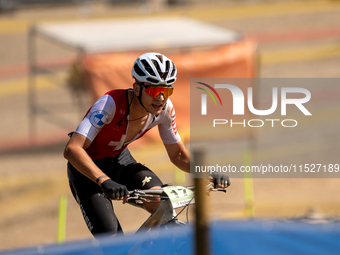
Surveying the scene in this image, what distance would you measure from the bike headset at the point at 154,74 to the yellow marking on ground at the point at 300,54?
49.6ft

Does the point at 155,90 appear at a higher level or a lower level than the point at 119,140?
higher

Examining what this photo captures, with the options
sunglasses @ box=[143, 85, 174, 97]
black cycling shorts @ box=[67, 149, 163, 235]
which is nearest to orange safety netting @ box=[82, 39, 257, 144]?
black cycling shorts @ box=[67, 149, 163, 235]

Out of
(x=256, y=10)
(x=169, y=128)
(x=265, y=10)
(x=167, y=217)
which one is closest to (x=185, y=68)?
(x=169, y=128)

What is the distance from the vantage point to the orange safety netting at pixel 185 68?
12258mm

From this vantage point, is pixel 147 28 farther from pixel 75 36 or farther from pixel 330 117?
pixel 330 117

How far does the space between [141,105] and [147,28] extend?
351 inches

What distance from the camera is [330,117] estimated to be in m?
15.4

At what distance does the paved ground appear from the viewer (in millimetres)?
9945

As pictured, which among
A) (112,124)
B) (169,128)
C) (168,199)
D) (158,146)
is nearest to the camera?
(168,199)

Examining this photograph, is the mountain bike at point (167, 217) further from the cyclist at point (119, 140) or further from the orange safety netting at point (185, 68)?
the orange safety netting at point (185, 68)

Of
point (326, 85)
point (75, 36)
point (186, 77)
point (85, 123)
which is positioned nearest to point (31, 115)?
point (75, 36)

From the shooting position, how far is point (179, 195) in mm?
4477

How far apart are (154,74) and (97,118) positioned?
0.66 metres

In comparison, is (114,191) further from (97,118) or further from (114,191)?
(97,118)
